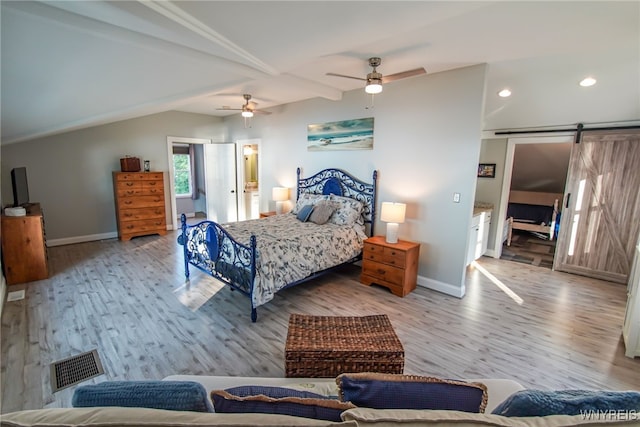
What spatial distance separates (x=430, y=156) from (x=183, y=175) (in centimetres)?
723

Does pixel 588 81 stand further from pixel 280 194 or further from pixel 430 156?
pixel 280 194

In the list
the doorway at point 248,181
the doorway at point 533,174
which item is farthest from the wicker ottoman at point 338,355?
the doorway at point 248,181

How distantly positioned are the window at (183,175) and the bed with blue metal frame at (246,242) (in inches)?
184

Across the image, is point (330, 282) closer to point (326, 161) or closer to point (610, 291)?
point (326, 161)

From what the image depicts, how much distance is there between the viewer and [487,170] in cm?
514

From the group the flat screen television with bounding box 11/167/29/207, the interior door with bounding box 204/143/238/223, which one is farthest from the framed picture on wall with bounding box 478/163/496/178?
the flat screen television with bounding box 11/167/29/207

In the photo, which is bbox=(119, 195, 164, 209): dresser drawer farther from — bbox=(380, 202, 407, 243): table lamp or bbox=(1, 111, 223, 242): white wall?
bbox=(380, 202, 407, 243): table lamp

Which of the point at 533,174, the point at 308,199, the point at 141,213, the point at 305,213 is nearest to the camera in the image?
the point at 305,213

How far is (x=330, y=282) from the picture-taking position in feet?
13.3

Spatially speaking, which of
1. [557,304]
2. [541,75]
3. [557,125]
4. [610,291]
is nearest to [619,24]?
[541,75]

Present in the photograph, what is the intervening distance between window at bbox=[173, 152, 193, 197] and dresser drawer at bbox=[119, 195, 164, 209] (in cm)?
245

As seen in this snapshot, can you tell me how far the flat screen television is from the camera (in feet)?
13.0

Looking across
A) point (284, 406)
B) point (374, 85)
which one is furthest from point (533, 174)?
point (284, 406)

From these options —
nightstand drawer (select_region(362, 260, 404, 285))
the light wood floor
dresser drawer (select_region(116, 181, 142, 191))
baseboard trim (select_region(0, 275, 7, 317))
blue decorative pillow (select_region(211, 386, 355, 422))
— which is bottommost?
the light wood floor
